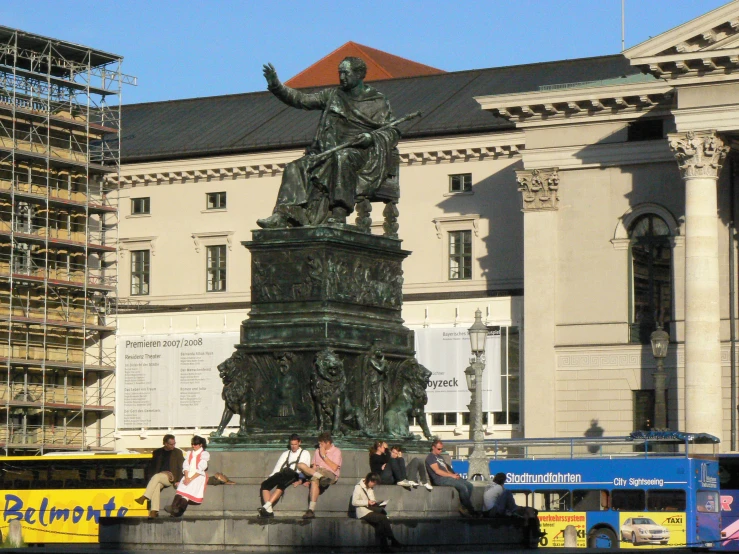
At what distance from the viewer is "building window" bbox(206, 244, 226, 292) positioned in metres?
83.1

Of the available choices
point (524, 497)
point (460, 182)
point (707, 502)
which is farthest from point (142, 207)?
point (707, 502)

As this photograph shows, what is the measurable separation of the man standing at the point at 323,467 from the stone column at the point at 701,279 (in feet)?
123

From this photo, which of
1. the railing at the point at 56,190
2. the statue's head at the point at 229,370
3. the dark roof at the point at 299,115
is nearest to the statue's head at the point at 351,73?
the statue's head at the point at 229,370

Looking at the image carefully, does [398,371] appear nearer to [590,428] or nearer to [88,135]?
[590,428]

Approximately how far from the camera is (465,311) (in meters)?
72.2

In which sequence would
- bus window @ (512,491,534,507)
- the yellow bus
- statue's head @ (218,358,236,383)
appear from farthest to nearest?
bus window @ (512,491,534,507), the yellow bus, statue's head @ (218,358,236,383)

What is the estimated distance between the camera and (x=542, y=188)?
68.1 m

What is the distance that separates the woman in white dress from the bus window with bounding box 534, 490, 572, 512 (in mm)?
29492

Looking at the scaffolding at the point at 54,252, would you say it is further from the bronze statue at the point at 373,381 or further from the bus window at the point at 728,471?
the bronze statue at the point at 373,381

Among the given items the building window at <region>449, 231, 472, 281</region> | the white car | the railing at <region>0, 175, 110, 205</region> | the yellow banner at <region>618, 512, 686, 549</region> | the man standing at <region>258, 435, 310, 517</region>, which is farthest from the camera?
the railing at <region>0, 175, 110, 205</region>

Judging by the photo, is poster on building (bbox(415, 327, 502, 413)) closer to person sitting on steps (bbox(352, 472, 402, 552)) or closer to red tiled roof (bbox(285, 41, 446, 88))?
red tiled roof (bbox(285, 41, 446, 88))

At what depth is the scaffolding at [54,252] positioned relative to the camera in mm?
75938

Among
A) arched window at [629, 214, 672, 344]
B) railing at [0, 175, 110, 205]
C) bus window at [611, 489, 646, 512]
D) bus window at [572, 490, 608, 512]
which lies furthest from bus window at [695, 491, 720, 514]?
railing at [0, 175, 110, 205]

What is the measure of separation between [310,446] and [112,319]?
196ft
